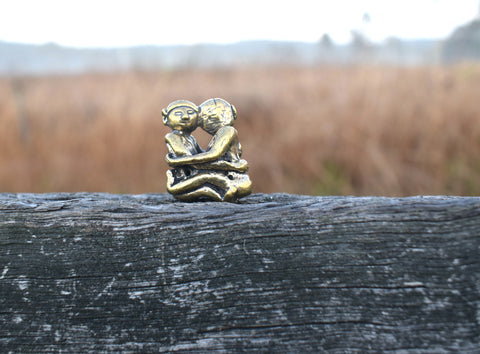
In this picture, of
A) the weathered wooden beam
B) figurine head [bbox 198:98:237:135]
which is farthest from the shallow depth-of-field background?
the weathered wooden beam

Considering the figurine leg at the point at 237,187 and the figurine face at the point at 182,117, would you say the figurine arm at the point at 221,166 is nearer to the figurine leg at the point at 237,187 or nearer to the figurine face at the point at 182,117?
the figurine leg at the point at 237,187

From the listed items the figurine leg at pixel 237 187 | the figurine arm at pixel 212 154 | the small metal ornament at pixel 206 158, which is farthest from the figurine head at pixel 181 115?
the figurine leg at pixel 237 187

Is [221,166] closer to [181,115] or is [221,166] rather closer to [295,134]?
[181,115]

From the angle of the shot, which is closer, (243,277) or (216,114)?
(243,277)

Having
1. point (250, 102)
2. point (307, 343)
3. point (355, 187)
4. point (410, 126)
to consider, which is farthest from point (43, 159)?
point (307, 343)

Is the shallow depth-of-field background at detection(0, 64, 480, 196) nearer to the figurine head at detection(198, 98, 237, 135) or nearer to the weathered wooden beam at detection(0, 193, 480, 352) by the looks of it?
the figurine head at detection(198, 98, 237, 135)

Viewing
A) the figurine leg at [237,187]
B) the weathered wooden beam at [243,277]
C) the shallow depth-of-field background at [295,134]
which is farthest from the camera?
the shallow depth-of-field background at [295,134]

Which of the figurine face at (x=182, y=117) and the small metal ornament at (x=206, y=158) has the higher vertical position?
the figurine face at (x=182, y=117)

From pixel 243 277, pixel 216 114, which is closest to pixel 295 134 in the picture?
pixel 216 114
